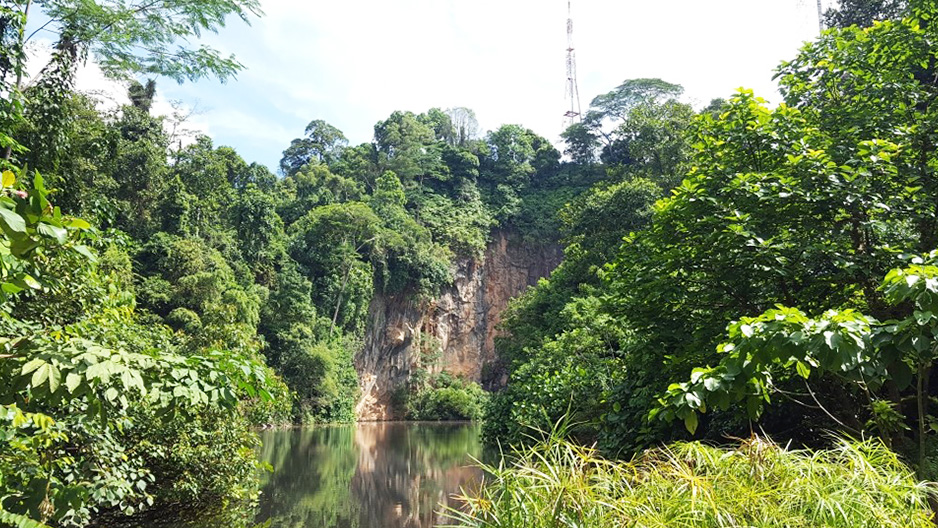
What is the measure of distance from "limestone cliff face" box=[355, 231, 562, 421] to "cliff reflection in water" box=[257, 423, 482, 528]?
27.7 ft

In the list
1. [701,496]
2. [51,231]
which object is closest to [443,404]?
[701,496]

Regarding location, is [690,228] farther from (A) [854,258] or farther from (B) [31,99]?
(B) [31,99]

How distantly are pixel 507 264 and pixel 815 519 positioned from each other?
35156 mm

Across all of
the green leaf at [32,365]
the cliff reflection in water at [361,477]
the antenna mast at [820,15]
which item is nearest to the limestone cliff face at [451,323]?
the cliff reflection in water at [361,477]

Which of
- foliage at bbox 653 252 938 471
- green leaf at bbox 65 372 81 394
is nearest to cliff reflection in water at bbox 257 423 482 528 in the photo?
foliage at bbox 653 252 938 471

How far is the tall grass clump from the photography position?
1835mm

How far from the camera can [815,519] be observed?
1.85 meters

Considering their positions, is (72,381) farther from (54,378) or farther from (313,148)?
(313,148)

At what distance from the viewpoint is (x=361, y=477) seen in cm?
1272

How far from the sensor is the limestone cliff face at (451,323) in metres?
30.8

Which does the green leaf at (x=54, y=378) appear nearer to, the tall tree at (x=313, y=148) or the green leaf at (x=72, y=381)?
→ the green leaf at (x=72, y=381)

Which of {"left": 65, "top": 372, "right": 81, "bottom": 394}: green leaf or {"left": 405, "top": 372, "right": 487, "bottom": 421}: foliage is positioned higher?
{"left": 65, "top": 372, "right": 81, "bottom": 394}: green leaf

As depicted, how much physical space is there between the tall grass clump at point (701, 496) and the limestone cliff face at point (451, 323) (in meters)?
28.5

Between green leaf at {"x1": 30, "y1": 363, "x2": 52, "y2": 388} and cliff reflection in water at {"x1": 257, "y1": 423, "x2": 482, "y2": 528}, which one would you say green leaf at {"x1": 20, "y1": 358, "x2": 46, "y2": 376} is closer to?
green leaf at {"x1": 30, "y1": 363, "x2": 52, "y2": 388}
